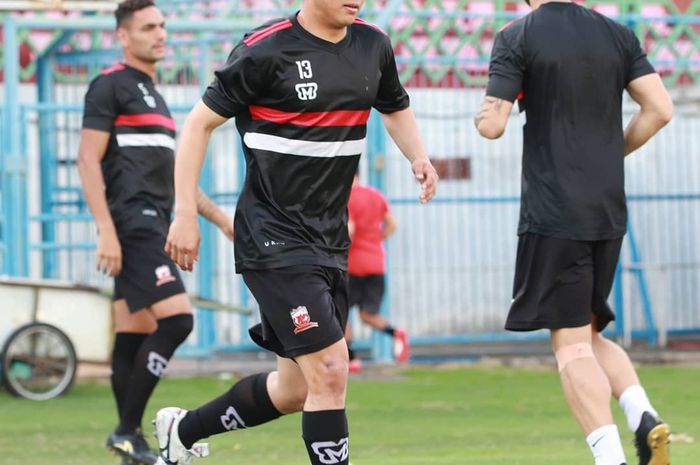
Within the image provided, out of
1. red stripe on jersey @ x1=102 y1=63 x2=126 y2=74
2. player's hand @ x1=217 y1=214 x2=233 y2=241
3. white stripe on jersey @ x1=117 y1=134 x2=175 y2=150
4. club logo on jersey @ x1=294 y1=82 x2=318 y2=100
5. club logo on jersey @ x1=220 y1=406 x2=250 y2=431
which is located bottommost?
club logo on jersey @ x1=220 y1=406 x2=250 y2=431

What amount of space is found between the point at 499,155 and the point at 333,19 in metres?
9.97

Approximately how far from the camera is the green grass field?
320 inches

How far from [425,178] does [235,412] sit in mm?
1218

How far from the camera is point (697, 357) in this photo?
1488 cm

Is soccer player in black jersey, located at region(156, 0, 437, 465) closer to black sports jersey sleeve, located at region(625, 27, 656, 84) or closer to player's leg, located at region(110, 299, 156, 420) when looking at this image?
black sports jersey sleeve, located at region(625, 27, 656, 84)

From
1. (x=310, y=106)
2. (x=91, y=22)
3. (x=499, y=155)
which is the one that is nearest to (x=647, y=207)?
(x=499, y=155)

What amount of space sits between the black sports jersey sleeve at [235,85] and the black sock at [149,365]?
244 cm

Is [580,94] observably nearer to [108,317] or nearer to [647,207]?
[108,317]

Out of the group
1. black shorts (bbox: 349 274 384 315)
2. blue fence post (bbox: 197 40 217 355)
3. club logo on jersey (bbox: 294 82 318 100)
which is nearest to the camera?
club logo on jersey (bbox: 294 82 318 100)

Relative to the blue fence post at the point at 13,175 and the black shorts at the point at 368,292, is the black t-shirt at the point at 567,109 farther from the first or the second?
Result: the black shorts at the point at 368,292

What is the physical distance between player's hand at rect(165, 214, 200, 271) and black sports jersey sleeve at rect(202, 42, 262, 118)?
1.37 feet

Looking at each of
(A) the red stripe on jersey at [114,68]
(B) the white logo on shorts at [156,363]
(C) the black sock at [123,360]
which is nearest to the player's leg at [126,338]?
(C) the black sock at [123,360]

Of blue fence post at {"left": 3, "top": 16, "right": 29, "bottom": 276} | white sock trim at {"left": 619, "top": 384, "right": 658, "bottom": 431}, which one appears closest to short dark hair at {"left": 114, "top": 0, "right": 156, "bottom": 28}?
white sock trim at {"left": 619, "top": 384, "right": 658, "bottom": 431}

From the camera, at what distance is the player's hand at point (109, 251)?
7891 millimetres
